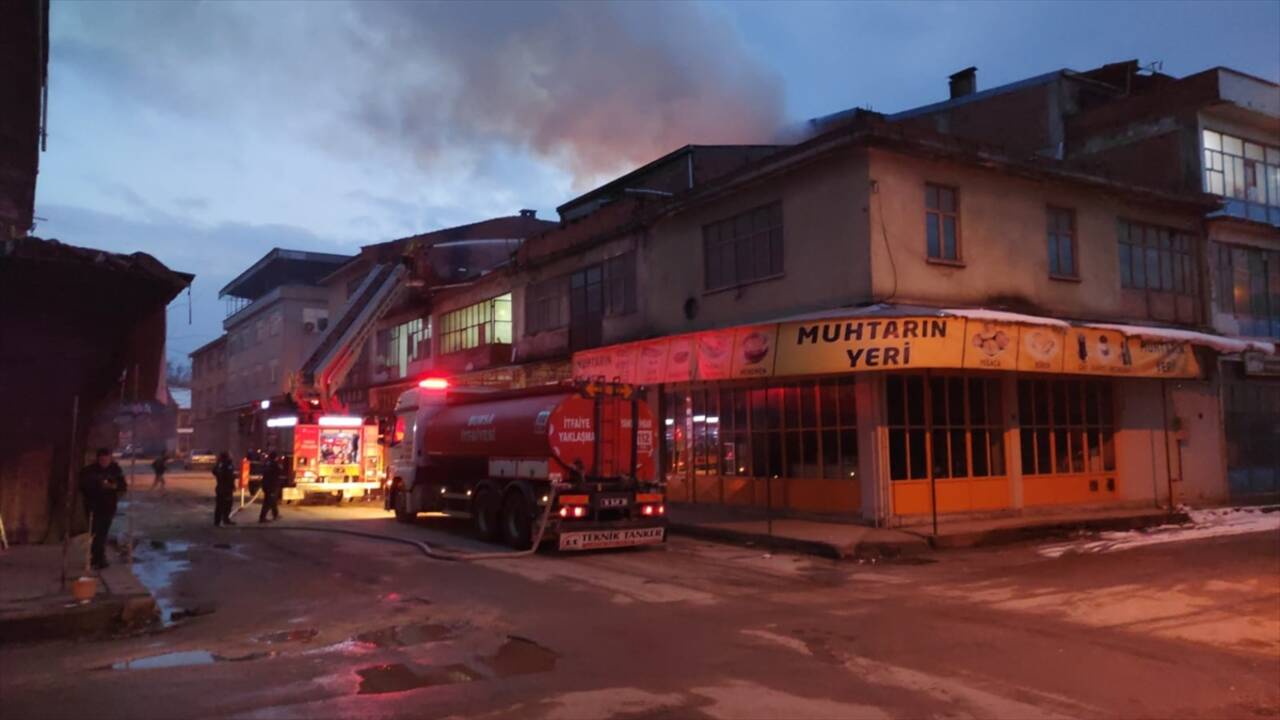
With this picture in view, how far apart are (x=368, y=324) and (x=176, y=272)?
16.1m

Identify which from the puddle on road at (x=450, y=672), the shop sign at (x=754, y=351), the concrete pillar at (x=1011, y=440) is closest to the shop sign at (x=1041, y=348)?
the concrete pillar at (x=1011, y=440)

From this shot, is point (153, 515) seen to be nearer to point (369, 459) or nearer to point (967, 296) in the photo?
point (369, 459)

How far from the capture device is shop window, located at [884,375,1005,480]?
18.0 metres

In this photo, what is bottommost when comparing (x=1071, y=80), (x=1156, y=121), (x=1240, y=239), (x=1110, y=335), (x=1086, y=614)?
(x=1086, y=614)

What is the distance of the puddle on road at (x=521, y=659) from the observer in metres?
7.49

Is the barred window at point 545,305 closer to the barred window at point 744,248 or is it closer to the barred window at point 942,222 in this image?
the barred window at point 744,248

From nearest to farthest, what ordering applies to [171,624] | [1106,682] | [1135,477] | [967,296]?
[1106,682] < [171,624] < [967,296] < [1135,477]

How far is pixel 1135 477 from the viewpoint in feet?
72.2

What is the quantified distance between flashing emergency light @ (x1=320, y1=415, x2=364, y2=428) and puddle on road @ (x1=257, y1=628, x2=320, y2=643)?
1676 centimetres

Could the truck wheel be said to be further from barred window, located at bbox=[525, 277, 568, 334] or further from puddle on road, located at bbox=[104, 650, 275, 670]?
puddle on road, located at bbox=[104, 650, 275, 670]

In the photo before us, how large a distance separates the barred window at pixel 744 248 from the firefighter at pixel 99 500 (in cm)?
1319

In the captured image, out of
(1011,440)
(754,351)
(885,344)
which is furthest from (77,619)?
(1011,440)

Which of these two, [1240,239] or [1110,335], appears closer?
[1110,335]

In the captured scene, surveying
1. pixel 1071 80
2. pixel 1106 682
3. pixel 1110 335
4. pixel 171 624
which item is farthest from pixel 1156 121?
pixel 171 624
